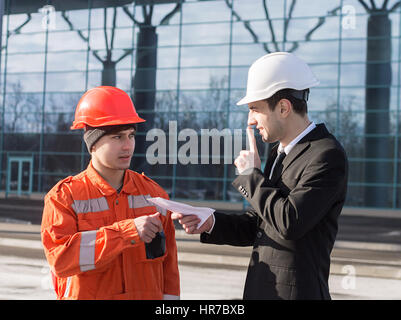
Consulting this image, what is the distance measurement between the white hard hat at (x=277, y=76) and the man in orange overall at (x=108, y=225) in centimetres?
67

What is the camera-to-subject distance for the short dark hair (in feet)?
8.86

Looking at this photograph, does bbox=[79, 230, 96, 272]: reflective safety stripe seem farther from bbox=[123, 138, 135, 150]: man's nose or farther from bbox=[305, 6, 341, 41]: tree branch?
bbox=[305, 6, 341, 41]: tree branch

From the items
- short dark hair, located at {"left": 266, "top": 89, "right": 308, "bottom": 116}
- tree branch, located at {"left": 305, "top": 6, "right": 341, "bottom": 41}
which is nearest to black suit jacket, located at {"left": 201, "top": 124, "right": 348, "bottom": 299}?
short dark hair, located at {"left": 266, "top": 89, "right": 308, "bottom": 116}

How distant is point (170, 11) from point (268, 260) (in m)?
29.2

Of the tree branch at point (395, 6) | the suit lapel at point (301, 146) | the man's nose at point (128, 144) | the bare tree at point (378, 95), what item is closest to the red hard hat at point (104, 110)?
the man's nose at point (128, 144)

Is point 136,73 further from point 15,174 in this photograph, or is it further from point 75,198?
point 75,198

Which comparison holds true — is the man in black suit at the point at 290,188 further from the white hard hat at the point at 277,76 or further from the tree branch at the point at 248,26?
the tree branch at the point at 248,26

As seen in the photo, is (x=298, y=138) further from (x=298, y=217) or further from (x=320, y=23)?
(x=320, y=23)

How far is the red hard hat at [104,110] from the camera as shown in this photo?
113 inches

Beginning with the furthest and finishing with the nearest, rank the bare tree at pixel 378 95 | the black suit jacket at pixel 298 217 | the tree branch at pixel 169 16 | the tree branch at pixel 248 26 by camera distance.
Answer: the tree branch at pixel 169 16
the tree branch at pixel 248 26
the bare tree at pixel 378 95
the black suit jacket at pixel 298 217

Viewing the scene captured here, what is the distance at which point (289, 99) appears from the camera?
2715 millimetres

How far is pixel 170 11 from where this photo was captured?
100 feet

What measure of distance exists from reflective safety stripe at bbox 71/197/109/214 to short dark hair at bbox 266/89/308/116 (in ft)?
3.20

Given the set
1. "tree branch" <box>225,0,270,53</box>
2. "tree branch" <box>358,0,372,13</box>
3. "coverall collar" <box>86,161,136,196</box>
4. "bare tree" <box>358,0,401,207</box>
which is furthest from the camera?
"tree branch" <box>225,0,270,53</box>
